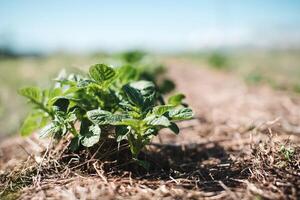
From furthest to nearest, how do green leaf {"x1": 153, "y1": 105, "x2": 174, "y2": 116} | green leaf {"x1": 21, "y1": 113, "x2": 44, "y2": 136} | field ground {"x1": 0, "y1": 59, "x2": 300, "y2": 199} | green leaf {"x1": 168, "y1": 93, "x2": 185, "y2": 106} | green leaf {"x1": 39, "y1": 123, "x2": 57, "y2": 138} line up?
green leaf {"x1": 21, "y1": 113, "x2": 44, "y2": 136}, green leaf {"x1": 168, "y1": 93, "x2": 185, "y2": 106}, green leaf {"x1": 39, "y1": 123, "x2": 57, "y2": 138}, green leaf {"x1": 153, "y1": 105, "x2": 174, "y2": 116}, field ground {"x1": 0, "y1": 59, "x2": 300, "y2": 199}

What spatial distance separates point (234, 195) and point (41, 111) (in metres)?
1.46

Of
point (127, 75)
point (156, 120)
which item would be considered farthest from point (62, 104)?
point (156, 120)

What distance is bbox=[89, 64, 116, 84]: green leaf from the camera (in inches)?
82.7

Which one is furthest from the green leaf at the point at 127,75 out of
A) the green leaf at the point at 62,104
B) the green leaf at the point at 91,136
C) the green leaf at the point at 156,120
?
the green leaf at the point at 156,120

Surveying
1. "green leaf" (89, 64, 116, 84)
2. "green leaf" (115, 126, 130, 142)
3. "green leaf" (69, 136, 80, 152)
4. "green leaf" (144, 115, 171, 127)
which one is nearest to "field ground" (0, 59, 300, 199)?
"green leaf" (69, 136, 80, 152)

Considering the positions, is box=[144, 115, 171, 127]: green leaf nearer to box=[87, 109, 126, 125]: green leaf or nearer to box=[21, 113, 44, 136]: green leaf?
box=[87, 109, 126, 125]: green leaf

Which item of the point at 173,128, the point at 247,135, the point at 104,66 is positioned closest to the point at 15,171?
the point at 104,66

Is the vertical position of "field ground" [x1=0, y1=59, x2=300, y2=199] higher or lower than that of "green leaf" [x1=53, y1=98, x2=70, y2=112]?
lower

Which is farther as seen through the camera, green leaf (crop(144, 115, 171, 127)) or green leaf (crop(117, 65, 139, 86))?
green leaf (crop(117, 65, 139, 86))

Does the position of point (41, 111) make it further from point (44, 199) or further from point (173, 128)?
point (173, 128)

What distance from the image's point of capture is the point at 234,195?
1.71 meters

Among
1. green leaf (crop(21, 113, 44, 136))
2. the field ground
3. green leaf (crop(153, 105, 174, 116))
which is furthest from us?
green leaf (crop(21, 113, 44, 136))

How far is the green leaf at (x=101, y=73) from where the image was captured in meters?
2.10

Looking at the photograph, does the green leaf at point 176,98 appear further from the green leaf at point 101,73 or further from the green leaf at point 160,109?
the green leaf at point 101,73
